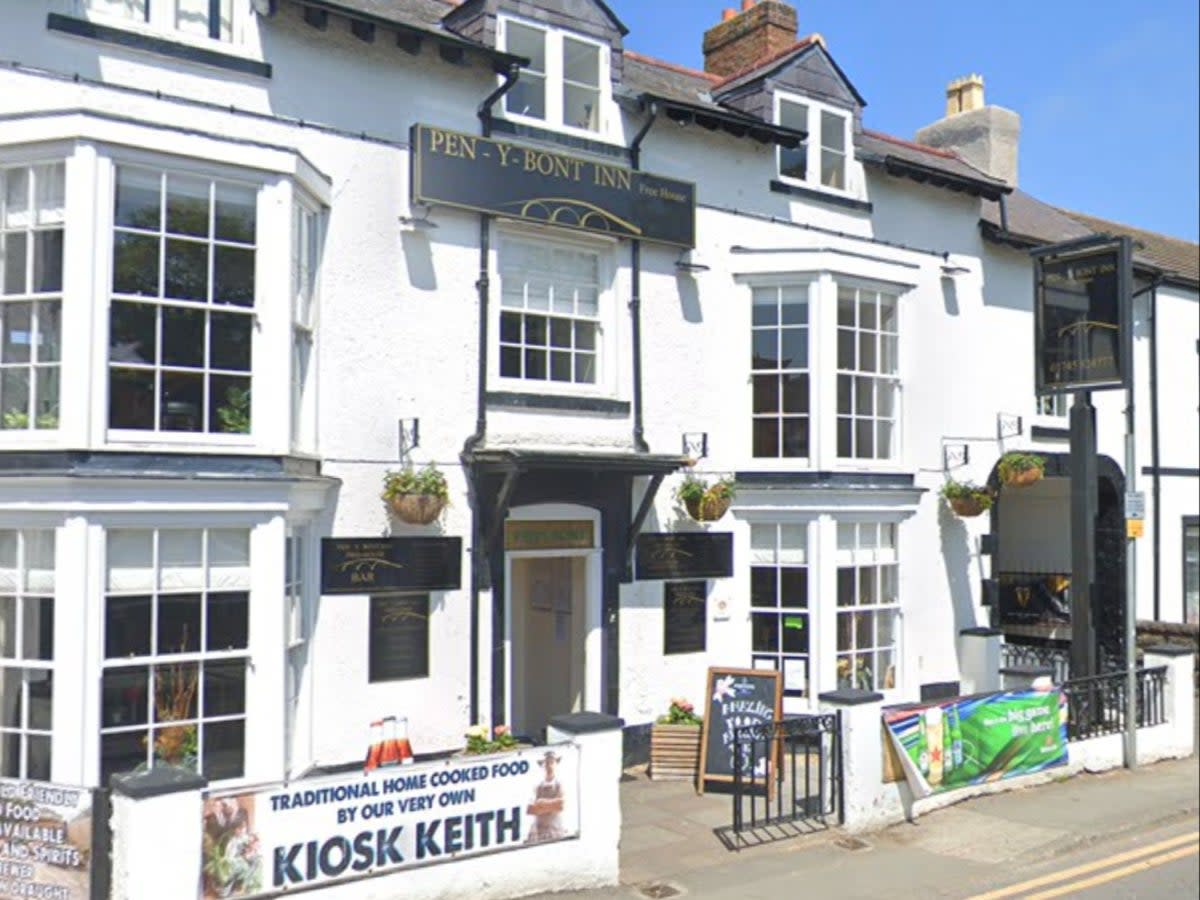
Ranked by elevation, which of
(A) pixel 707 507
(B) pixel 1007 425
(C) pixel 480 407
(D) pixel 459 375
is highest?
(D) pixel 459 375

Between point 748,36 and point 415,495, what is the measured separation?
379 inches

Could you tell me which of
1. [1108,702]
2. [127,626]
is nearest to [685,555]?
[1108,702]

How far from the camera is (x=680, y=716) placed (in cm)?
1201

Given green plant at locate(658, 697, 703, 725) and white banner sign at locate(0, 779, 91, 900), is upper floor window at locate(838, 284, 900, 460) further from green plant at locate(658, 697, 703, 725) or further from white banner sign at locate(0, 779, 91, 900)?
white banner sign at locate(0, 779, 91, 900)

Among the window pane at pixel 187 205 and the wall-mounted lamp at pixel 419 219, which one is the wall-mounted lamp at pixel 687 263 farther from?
the window pane at pixel 187 205

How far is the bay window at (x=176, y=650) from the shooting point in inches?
337

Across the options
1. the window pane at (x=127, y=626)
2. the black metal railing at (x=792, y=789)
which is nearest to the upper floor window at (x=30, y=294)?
the window pane at (x=127, y=626)

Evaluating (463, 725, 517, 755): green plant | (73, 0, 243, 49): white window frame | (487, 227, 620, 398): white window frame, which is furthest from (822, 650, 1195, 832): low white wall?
(73, 0, 243, 49): white window frame

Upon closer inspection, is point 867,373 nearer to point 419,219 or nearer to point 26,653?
point 419,219

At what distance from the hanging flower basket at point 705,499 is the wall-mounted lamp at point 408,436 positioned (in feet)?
11.1

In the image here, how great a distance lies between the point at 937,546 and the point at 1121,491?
441 cm

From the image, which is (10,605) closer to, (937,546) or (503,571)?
(503,571)

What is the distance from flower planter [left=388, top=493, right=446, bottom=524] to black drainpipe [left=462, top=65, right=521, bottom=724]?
0.79m

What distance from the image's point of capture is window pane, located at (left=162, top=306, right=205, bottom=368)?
8891 mm
